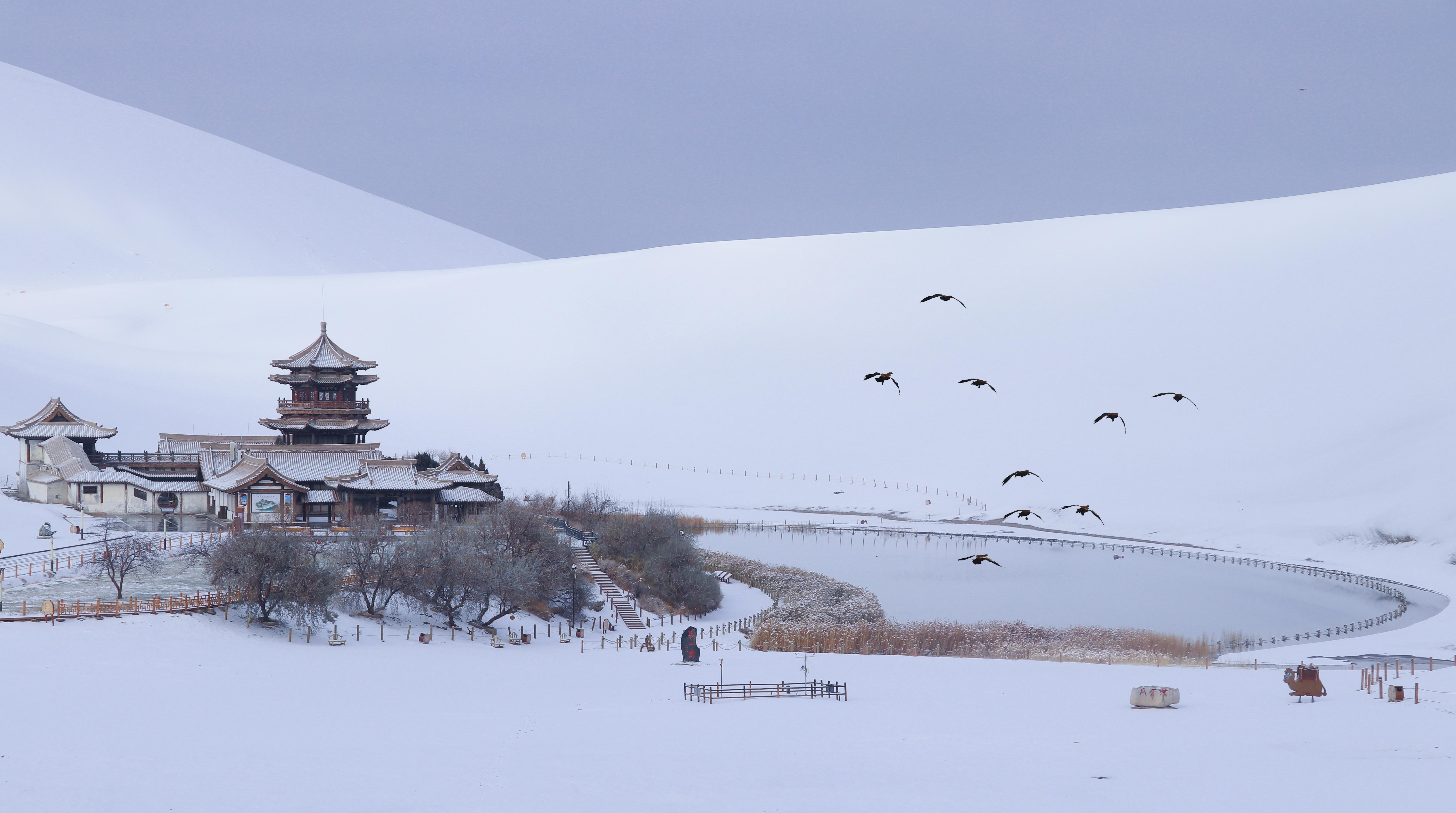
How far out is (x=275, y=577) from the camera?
33.3m

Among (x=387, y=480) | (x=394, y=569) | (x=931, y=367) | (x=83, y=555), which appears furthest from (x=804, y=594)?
(x=931, y=367)

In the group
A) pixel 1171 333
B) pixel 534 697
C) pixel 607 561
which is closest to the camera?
pixel 534 697

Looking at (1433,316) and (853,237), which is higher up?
(853,237)

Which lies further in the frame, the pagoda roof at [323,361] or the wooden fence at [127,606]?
the pagoda roof at [323,361]

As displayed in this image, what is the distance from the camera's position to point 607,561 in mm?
49219

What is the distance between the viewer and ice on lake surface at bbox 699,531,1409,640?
4178 cm

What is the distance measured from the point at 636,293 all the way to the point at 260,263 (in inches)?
3744

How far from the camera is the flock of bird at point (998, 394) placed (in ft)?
52.7

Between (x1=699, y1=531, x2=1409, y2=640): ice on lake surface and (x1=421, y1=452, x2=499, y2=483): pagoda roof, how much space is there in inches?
443

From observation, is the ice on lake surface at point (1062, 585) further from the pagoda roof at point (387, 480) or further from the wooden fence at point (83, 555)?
the wooden fence at point (83, 555)

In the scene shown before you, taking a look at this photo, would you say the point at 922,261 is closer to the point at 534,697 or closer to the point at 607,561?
the point at 607,561

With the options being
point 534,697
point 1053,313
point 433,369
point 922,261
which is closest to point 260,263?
point 433,369

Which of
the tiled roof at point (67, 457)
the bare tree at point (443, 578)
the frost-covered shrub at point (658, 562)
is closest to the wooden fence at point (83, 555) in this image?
the tiled roof at point (67, 457)

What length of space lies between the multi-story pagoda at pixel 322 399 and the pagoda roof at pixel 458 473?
148 inches
